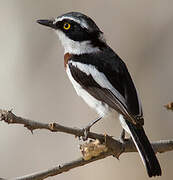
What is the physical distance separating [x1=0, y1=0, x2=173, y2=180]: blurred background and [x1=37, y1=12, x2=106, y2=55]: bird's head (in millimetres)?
2126

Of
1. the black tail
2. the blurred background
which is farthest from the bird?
the blurred background

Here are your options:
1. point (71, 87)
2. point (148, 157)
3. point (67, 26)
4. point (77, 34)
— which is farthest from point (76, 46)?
point (71, 87)

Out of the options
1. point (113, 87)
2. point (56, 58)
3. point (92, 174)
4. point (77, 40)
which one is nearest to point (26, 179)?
point (113, 87)

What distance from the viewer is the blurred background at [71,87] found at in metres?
7.82

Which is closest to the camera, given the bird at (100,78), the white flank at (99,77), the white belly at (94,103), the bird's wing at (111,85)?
the bird at (100,78)

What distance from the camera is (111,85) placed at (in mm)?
5230

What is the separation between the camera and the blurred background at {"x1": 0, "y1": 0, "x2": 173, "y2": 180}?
308 inches

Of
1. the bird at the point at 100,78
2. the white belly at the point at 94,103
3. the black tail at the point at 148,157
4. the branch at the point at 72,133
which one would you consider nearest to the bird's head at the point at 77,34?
the bird at the point at 100,78

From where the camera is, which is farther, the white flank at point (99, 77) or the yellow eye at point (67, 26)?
the yellow eye at point (67, 26)

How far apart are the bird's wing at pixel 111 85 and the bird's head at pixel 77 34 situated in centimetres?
24

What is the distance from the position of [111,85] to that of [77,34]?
0.83m

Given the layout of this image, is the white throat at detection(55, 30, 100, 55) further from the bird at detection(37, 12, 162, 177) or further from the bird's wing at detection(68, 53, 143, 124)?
the bird's wing at detection(68, 53, 143, 124)

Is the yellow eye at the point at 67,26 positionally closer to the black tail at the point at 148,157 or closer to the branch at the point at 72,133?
the branch at the point at 72,133

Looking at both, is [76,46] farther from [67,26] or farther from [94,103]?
[94,103]
